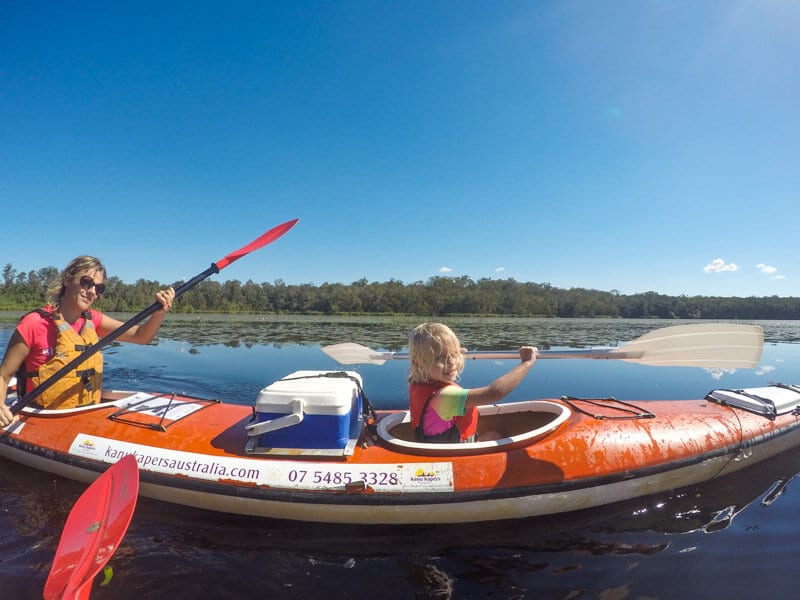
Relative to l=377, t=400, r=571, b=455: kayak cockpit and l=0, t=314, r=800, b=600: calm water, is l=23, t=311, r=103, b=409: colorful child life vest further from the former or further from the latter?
l=377, t=400, r=571, b=455: kayak cockpit

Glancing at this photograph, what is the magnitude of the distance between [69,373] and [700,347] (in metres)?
5.76

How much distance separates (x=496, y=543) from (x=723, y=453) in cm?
205

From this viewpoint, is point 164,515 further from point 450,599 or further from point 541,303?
point 541,303

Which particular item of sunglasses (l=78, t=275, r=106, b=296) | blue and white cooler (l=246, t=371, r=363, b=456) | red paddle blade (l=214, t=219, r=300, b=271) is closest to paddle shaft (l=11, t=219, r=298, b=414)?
red paddle blade (l=214, t=219, r=300, b=271)

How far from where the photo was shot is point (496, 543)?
2.69m

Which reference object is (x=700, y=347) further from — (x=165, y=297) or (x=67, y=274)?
(x=67, y=274)

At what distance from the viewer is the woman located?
3.31m

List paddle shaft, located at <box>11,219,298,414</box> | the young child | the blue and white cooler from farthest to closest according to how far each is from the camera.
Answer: paddle shaft, located at <box>11,219,298,414</box>
the blue and white cooler
the young child

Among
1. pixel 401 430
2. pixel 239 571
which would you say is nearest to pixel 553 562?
pixel 401 430

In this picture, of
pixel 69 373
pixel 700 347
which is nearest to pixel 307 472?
pixel 69 373

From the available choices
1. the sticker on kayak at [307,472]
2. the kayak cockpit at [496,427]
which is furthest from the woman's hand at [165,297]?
the kayak cockpit at [496,427]

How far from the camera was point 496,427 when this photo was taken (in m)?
3.91

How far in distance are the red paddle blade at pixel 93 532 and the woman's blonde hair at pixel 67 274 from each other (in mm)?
1665

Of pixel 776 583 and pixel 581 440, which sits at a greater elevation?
pixel 581 440
